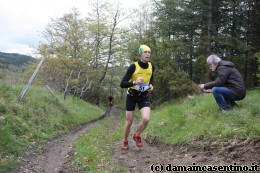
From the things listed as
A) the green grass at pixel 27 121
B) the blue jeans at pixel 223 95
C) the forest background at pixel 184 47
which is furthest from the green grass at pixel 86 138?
the forest background at pixel 184 47

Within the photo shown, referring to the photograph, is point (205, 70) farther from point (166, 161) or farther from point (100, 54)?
point (100, 54)

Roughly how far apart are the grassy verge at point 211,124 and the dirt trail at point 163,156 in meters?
0.30

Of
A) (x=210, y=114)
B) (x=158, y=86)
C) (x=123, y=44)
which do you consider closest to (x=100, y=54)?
(x=123, y=44)

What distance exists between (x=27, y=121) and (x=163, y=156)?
6232mm

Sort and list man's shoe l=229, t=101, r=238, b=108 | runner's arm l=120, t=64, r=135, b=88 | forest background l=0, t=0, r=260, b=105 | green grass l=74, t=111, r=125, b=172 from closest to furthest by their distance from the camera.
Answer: green grass l=74, t=111, r=125, b=172 < runner's arm l=120, t=64, r=135, b=88 < man's shoe l=229, t=101, r=238, b=108 < forest background l=0, t=0, r=260, b=105

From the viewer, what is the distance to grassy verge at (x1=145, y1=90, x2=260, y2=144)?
7.14 meters

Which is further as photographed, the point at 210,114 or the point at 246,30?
the point at 246,30

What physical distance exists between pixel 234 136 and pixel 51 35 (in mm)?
40174

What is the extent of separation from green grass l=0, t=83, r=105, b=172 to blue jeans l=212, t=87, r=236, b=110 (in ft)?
19.3

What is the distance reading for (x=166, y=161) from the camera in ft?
22.7

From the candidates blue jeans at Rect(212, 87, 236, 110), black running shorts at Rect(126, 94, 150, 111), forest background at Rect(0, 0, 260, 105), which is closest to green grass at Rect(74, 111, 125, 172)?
black running shorts at Rect(126, 94, 150, 111)

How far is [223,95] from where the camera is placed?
351 inches

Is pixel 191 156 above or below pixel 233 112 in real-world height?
below

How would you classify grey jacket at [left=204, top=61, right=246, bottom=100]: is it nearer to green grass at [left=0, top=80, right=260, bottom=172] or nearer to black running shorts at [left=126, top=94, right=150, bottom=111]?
green grass at [left=0, top=80, right=260, bottom=172]
